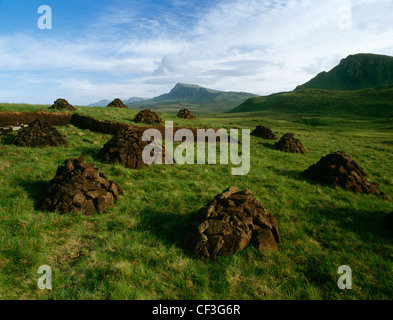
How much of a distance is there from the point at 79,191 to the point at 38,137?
29.9ft

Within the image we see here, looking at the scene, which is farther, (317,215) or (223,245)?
(317,215)

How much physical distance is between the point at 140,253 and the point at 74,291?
4.71 ft

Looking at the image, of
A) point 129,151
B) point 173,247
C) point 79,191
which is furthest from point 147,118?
point 173,247

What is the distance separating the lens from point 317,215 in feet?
23.7

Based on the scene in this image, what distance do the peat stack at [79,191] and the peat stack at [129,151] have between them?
3.41 m

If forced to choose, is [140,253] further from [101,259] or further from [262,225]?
[262,225]

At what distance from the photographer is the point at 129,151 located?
1191 cm

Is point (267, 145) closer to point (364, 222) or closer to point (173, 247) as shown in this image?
point (364, 222)

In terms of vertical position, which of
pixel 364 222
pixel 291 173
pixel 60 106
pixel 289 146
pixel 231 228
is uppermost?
pixel 60 106

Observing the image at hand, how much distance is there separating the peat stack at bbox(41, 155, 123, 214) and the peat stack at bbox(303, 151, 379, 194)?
32.9 ft

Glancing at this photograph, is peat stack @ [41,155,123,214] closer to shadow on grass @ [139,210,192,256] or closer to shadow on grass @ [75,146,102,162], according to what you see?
shadow on grass @ [139,210,192,256]

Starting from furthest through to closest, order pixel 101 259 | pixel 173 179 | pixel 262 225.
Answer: pixel 173 179
pixel 262 225
pixel 101 259
